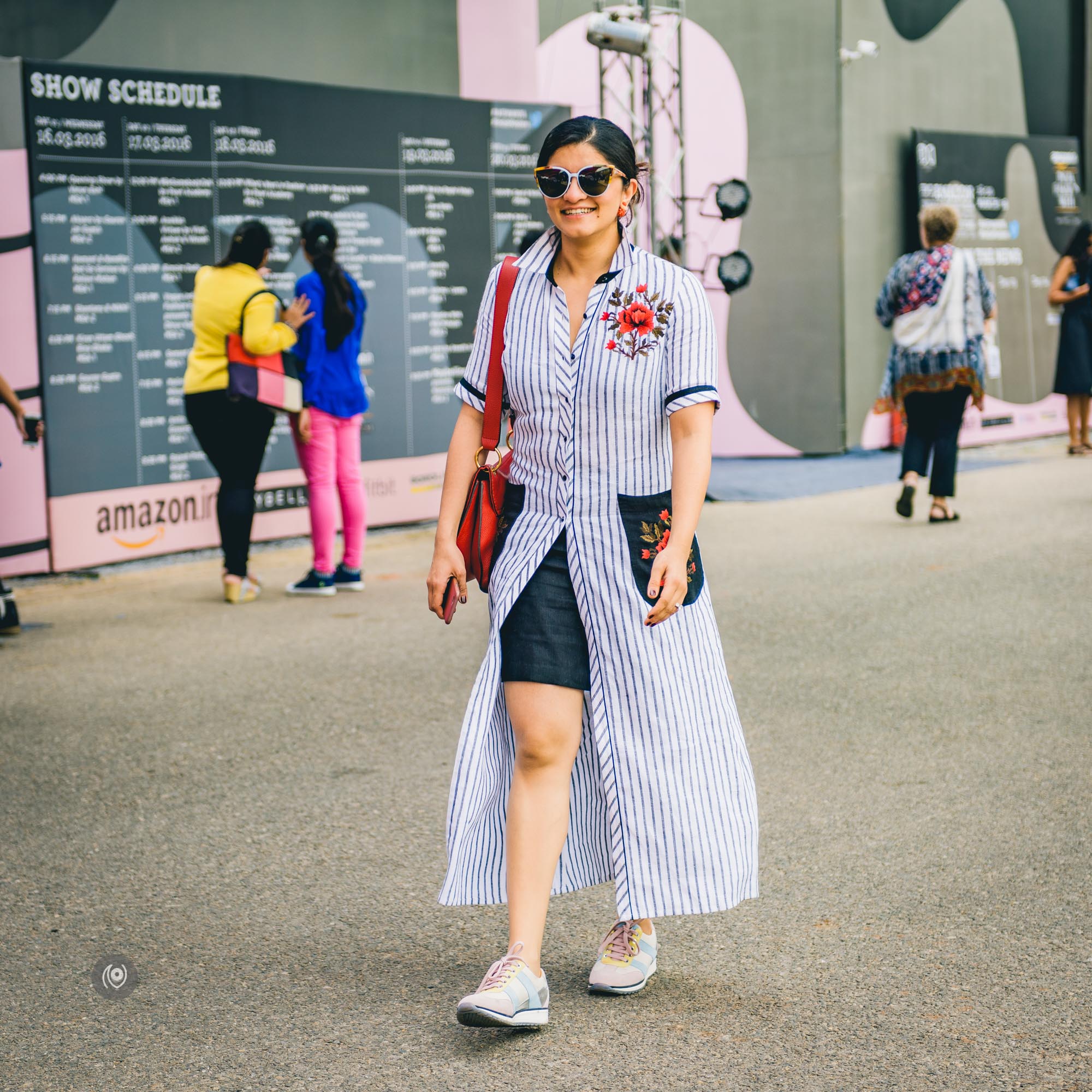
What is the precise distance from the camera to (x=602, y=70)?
44.8 feet

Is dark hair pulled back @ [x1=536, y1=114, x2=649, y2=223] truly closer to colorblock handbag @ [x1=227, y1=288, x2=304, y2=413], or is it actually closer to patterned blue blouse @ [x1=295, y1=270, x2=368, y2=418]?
colorblock handbag @ [x1=227, y1=288, x2=304, y2=413]

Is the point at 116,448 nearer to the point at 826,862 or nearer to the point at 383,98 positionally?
the point at 383,98

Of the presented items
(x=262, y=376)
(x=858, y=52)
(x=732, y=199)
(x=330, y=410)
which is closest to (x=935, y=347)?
(x=732, y=199)

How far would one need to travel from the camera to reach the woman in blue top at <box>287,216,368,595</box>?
8422 mm

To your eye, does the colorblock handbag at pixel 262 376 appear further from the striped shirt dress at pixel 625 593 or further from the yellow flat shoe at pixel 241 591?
the striped shirt dress at pixel 625 593

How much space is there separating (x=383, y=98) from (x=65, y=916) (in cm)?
804

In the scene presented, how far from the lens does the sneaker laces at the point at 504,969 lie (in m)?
3.20

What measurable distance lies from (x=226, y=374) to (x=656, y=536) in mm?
5380

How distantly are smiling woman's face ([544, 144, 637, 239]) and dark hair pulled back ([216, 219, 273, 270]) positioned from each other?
515 cm

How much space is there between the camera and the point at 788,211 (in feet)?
51.4

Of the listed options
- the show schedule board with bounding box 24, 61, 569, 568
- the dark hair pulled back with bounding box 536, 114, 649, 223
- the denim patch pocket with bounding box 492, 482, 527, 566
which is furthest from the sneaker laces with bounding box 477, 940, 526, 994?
the show schedule board with bounding box 24, 61, 569, 568

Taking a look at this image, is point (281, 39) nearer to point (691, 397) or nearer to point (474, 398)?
point (474, 398)

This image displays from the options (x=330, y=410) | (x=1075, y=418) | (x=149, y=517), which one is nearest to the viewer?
(x=330, y=410)

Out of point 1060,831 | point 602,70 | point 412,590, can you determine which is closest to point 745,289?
point 602,70
